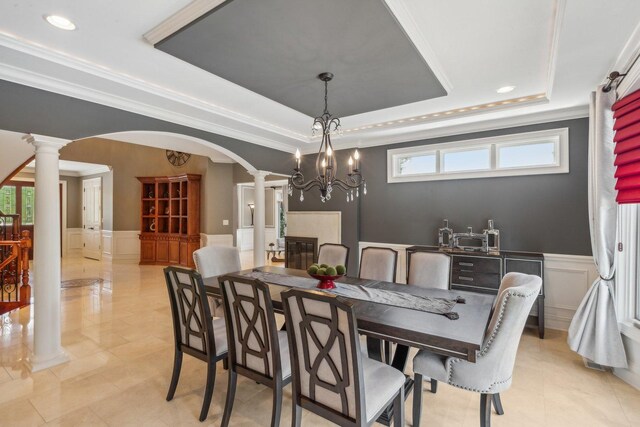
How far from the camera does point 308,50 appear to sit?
2312mm

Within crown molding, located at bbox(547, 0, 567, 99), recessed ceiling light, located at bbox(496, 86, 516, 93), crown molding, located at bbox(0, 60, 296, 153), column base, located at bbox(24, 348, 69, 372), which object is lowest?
column base, located at bbox(24, 348, 69, 372)

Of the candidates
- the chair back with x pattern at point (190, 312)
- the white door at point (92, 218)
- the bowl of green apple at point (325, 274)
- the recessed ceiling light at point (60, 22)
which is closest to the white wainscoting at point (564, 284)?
the bowl of green apple at point (325, 274)

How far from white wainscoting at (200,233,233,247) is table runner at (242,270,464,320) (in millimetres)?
4816

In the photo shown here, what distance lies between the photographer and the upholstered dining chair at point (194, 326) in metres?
2.12

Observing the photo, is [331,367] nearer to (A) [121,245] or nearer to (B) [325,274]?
(B) [325,274]

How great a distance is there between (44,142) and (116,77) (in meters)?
0.86

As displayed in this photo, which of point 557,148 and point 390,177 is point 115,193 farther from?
point 557,148

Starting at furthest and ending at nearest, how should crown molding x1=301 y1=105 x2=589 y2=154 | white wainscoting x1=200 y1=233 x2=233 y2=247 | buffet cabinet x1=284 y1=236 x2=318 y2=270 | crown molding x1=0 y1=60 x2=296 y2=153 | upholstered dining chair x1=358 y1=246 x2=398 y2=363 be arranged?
white wainscoting x1=200 y1=233 x2=233 y2=247, buffet cabinet x1=284 y1=236 x2=318 y2=270, crown molding x1=301 y1=105 x2=589 y2=154, upholstered dining chair x1=358 y1=246 x2=398 y2=363, crown molding x1=0 y1=60 x2=296 y2=153

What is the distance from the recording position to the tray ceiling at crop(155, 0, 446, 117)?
187cm

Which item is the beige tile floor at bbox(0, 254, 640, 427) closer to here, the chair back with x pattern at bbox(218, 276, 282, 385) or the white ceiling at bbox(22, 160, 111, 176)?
the chair back with x pattern at bbox(218, 276, 282, 385)

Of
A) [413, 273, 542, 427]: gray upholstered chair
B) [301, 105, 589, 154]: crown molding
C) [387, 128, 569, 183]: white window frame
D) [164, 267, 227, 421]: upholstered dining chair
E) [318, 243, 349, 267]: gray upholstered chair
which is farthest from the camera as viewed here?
[387, 128, 569, 183]: white window frame

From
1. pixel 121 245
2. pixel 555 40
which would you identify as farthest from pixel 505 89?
pixel 121 245

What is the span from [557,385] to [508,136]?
2.86 m

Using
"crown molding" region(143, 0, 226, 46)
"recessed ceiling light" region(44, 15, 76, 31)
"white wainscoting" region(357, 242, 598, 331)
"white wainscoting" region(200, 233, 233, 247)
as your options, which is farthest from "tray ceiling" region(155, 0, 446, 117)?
"white wainscoting" region(200, 233, 233, 247)
